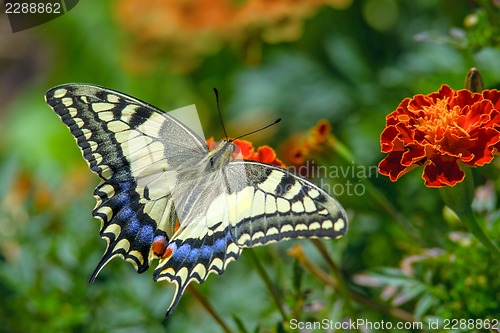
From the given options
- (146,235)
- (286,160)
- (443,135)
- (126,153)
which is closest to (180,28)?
(286,160)

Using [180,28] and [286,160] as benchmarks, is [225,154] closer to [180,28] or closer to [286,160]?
[286,160]

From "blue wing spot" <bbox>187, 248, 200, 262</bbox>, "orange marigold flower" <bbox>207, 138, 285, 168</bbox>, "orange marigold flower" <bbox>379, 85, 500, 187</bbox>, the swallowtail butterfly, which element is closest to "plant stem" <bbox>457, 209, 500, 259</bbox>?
"orange marigold flower" <bbox>379, 85, 500, 187</bbox>

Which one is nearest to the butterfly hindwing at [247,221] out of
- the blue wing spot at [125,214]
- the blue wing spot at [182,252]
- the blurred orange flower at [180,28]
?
the blue wing spot at [182,252]

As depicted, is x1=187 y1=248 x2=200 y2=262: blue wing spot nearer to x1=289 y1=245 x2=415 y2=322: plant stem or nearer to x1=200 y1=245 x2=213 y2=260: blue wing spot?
x1=200 y1=245 x2=213 y2=260: blue wing spot

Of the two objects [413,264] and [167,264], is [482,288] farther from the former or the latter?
[167,264]

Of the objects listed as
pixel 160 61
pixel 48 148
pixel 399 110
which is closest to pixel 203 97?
pixel 160 61

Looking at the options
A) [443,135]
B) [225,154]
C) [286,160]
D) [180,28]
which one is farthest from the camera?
[180,28]
